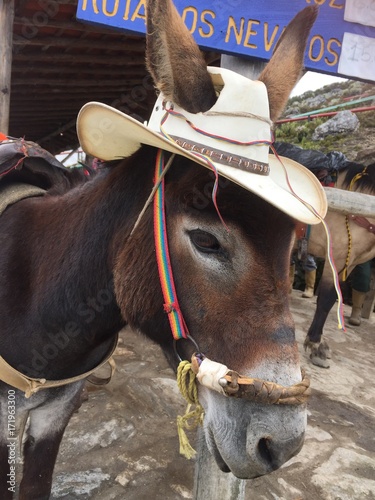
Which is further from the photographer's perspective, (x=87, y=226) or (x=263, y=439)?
(x=87, y=226)

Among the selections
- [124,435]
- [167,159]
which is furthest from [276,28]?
[124,435]

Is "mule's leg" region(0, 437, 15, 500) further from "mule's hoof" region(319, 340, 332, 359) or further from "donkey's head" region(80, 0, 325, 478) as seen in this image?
"mule's hoof" region(319, 340, 332, 359)

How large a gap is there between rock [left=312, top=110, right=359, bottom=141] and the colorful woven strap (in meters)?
14.0

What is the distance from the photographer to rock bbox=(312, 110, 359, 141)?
1354cm

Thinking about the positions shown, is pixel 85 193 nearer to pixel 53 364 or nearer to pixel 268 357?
pixel 53 364

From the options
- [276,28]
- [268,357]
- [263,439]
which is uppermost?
[276,28]

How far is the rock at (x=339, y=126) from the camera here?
13539 millimetres

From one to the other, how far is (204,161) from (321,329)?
13.4 ft

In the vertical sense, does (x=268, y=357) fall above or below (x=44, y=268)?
above

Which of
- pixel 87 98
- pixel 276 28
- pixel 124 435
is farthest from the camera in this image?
pixel 87 98

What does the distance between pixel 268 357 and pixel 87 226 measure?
0.85 m

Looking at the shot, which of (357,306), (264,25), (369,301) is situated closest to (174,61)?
(264,25)

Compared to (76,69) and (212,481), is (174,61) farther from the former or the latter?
(76,69)

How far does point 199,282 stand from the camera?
1196mm
